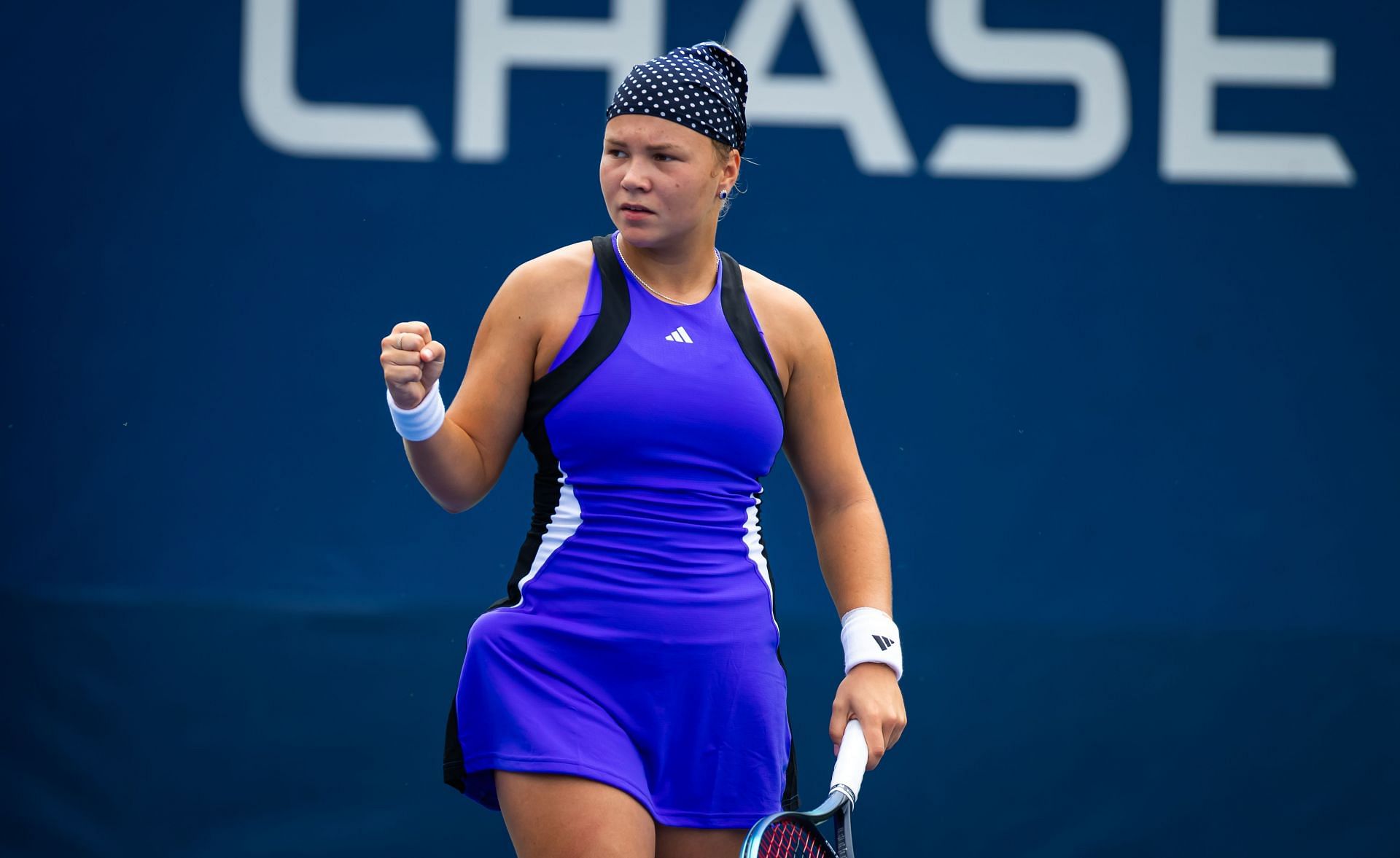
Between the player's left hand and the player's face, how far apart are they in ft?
2.56

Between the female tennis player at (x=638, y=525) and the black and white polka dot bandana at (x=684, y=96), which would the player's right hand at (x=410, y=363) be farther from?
the black and white polka dot bandana at (x=684, y=96)

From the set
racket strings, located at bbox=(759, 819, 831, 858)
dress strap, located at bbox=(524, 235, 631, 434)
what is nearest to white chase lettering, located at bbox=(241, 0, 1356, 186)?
dress strap, located at bbox=(524, 235, 631, 434)

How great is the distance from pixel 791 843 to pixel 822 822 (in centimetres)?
13

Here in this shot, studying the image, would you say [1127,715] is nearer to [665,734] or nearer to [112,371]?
[665,734]

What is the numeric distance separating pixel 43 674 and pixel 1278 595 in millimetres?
3838

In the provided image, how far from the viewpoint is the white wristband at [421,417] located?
230 centimetres

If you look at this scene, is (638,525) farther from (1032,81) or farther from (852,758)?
(1032,81)

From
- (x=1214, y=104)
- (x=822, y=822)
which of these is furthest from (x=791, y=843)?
(x=1214, y=104)

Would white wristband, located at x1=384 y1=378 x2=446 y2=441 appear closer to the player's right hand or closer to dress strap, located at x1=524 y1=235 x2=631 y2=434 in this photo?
the player's right hand

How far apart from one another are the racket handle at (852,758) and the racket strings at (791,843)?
86mm

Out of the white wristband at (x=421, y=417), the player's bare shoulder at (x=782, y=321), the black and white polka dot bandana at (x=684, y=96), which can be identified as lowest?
the white wristband at (x=421, y=417)

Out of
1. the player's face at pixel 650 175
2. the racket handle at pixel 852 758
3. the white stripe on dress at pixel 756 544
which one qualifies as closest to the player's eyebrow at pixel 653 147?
the player's face at pixel 650 175

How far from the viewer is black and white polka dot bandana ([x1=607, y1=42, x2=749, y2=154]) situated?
248 centimetres

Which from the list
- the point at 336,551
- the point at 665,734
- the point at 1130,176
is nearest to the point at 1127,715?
the point at 1130,176
